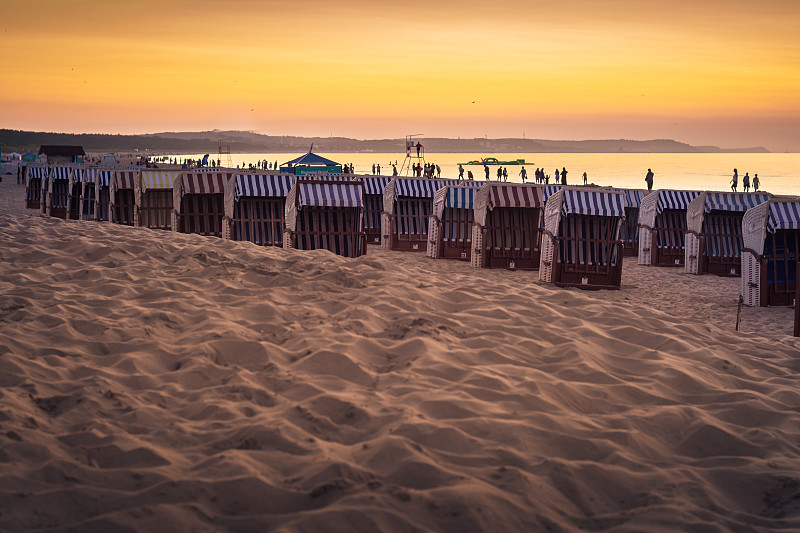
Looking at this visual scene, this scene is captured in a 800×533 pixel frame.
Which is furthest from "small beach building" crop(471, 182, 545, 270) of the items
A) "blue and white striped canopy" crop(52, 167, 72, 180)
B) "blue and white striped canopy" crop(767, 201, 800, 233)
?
"blue and white striped canopy" crop(52, 167, 72, 180)

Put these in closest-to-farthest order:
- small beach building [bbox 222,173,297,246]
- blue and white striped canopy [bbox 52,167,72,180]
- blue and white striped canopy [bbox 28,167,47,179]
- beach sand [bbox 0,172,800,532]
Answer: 1. beach sand [bbox 0,172,800,532]
2. small beach building [bbox 222,173,297,246]
3. blue and white striped canopy [bbox 52,167,72,180]
4. blue and white striped canopy [bbox 28,167,47,179]

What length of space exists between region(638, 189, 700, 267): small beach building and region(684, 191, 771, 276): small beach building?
1680 mm

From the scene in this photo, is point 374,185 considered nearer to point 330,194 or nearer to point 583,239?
point 330,194

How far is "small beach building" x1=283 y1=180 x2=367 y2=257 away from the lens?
19000mm

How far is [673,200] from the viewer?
984 inches

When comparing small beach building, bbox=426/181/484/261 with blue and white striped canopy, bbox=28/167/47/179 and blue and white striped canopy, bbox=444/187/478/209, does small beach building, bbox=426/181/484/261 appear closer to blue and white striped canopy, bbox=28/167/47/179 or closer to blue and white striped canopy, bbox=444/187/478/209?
blue and white striped canopy, bbox=444/187/478/209

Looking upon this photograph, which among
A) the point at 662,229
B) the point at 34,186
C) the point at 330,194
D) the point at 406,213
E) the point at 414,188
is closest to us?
the point at 330,194

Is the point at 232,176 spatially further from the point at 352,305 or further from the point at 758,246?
the point at 758,246

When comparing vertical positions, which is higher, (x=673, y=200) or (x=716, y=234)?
→ (x=673, y=200)

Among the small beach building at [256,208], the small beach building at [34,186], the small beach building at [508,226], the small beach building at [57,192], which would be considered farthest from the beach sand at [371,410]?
the small beach building at [34,186]

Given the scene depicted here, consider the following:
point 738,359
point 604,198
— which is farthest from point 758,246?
point 738,359

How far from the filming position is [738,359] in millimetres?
7781

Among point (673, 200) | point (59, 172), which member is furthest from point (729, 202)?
point (59, 172)

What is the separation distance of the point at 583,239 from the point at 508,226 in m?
3.52
